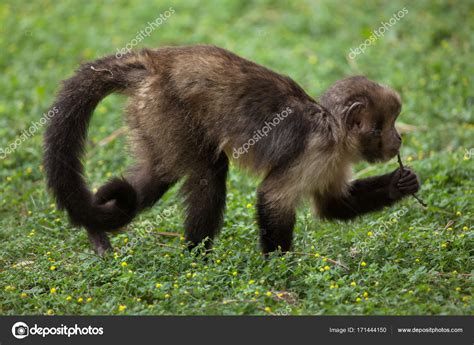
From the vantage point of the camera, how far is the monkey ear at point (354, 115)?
650 cm

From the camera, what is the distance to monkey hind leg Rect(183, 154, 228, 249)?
21.5 feet

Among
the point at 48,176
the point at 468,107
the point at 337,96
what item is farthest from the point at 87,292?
the point at 468,107

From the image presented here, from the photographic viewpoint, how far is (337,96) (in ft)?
21.7

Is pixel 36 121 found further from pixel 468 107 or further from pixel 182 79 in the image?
pixel 468 107
